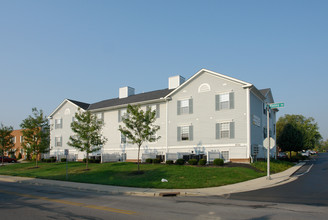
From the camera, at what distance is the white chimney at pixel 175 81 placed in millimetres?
36188

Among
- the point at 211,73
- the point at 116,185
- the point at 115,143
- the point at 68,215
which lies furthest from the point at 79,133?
the point at 68,215

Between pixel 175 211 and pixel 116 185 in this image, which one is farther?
pixel 116 185

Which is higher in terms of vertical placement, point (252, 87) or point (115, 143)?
point (252, 87)

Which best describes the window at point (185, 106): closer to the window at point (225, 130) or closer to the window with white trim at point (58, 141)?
the window at point (225, 130)

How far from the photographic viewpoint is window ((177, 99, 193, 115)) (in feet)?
101

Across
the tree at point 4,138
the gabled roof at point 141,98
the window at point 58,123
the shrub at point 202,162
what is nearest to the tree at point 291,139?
the gabled roof at point 141,98

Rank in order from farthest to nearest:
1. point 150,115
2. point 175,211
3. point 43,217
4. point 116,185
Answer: point 150,115, point 116,185, point 175,211, point 43,217

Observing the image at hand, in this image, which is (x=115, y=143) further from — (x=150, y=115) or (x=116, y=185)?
(x=116, y=185)

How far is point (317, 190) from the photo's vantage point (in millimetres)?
15328

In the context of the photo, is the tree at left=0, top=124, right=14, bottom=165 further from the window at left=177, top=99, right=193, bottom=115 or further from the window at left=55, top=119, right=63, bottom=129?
the window at left=177, top=99, right=193, bottom=115

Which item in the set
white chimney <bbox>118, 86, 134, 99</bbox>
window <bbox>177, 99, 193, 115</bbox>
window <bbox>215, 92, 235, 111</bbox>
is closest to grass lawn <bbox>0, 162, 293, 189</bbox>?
window <bbox>215, 92, 235, 111</bbox>

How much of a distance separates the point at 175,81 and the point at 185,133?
27.5 feet

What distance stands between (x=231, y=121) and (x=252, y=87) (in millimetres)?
3856

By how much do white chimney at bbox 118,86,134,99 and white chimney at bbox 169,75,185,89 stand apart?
804 cm
